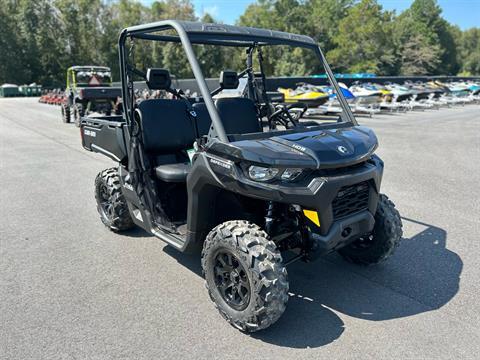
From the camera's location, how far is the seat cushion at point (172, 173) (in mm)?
3672

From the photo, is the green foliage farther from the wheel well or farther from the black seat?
the wheel well

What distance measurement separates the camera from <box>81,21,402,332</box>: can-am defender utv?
276 centimetres

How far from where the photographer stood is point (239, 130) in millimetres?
4164

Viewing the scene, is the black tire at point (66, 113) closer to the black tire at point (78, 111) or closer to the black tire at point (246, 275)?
the black tire at point (78, 111)

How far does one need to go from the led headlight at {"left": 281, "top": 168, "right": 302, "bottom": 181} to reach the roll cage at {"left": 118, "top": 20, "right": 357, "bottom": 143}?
454 millimetres

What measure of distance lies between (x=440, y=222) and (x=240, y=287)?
10.5 feet

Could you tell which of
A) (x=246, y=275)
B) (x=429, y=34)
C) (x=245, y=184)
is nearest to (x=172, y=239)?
(x=246, y=275)

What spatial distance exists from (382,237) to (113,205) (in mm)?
2768

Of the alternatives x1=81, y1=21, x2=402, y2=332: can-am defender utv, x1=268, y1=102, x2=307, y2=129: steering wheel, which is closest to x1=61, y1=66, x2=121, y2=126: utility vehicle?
x1=81, y1=21, x2=402, y2=332: can-am defender utv

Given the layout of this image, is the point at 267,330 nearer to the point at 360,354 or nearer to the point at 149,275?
the point at 360,354

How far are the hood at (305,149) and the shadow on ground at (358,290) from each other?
1141mm

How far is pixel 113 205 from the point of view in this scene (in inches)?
180

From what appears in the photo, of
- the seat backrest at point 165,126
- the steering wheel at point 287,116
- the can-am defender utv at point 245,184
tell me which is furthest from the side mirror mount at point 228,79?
the seat backrest at point 165,126

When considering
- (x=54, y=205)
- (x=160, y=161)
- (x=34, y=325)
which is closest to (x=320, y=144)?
(x=160, y=161)
